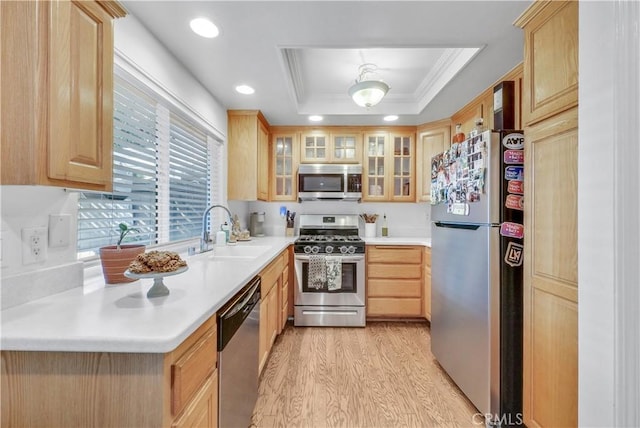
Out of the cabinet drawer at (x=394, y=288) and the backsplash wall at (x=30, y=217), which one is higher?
the backsplash wall at (x=30, y=217)

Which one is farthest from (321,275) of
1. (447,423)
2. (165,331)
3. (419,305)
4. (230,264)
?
(165,331)

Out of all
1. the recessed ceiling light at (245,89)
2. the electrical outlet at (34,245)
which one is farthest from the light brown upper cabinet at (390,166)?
the electrical outlet at (34,245)

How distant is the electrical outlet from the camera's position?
958mm

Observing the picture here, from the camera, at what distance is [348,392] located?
6.05 feet

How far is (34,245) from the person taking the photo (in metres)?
0.99

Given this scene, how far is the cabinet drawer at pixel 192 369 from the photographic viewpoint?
77cm

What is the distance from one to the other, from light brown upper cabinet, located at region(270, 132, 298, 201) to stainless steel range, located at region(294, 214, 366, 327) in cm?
82

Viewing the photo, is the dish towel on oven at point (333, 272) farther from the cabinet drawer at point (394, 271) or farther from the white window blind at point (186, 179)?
the white window blind at point (186, 179)

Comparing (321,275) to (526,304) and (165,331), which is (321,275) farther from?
(165,331)

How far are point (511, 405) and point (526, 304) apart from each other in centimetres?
60

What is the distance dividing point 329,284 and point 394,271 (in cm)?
73

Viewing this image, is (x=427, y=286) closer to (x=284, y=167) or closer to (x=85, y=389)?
(x=284, y=167)

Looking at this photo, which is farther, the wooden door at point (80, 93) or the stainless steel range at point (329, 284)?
the stainless steel range at point (329, 284)

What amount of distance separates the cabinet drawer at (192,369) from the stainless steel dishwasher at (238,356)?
6 centimetres
